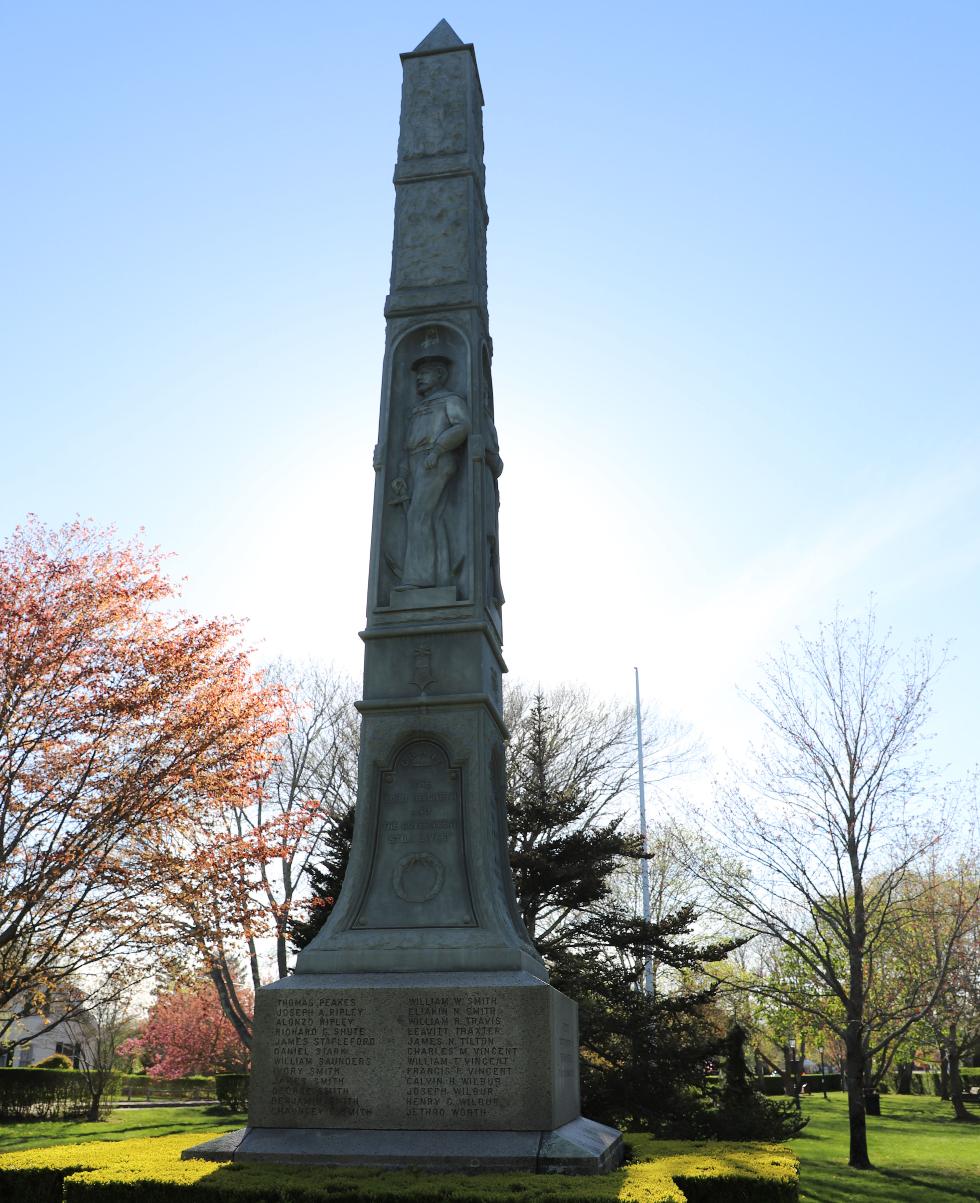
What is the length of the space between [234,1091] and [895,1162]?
772 inches

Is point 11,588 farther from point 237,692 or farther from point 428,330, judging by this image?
point 428,330

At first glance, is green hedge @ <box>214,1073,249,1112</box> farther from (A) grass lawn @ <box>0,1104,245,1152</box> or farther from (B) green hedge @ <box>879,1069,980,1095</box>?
(B) green hedge @ <box>879,1069,980,1095</box>

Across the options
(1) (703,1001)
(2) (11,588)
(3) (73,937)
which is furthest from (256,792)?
(1) (703,1001)

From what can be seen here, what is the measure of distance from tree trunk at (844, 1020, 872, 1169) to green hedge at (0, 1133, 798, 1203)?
1091cm

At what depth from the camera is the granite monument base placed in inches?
236

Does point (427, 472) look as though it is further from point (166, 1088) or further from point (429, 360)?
point (166, 1088)

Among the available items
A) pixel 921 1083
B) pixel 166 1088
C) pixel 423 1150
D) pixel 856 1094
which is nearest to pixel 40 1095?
pixel 166 1088

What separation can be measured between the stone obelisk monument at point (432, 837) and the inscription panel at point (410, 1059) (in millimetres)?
12

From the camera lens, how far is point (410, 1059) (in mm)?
6543

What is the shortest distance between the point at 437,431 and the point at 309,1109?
18.0 ft

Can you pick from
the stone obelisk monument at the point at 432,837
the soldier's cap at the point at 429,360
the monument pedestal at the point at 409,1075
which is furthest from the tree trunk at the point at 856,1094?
the soldier's cap at the point at 429,360

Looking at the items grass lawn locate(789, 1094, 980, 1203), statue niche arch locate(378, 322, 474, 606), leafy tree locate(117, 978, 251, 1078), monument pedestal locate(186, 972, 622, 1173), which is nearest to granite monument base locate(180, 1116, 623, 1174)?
monument pedestal locate(186, 972, 622, 1173)

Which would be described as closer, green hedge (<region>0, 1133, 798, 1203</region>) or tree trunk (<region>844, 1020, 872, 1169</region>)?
green hedge (<region>0, 1133, 798, 1203</region>)

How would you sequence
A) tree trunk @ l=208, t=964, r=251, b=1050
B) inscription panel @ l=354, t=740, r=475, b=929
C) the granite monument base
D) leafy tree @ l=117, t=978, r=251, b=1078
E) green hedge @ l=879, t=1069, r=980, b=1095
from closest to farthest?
1. the granite monument base
2. inscription panel @ l=354, t=740, r=475, b=929
3. tree trunk @ l=208, t=964, r=251, b=1050
4. leafy tree @ l=117, t=978, r=251, b=1078
5. green hedge @ l=879, t=1069, r=980, b=1095
